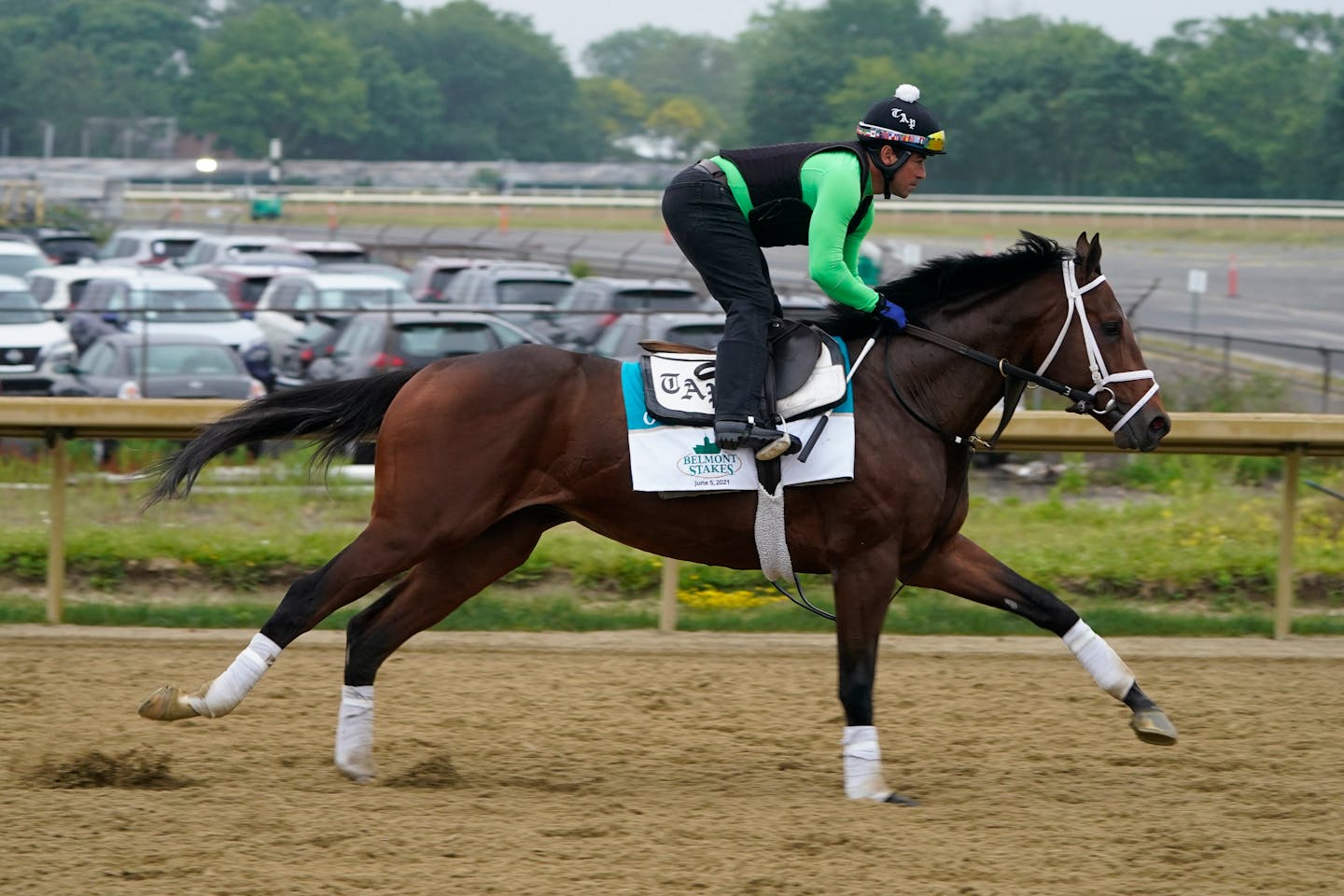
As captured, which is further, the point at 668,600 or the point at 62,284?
the point at 62,284

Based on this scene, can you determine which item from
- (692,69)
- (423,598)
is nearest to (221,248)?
(423,598)

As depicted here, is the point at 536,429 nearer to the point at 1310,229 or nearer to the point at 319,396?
the point at 319,396

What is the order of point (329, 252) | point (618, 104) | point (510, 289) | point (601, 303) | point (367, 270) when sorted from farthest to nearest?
point (618, 104) → point (329, 252) → point (367, 270) → point (510, 289) → point (601, 303)

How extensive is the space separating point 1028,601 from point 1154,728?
674mm

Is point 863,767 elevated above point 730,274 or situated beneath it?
situated beneath

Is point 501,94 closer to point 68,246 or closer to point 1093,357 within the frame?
point 68,246

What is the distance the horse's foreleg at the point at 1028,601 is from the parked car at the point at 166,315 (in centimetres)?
1353

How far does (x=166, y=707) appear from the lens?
6344mm

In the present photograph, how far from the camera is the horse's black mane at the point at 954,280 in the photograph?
662 centimetres

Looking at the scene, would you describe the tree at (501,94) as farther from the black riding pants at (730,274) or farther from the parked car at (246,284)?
the black riding pants at (730,274)

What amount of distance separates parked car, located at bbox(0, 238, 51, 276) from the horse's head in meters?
26.1

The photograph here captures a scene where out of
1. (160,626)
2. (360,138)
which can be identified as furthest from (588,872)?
(360,138)

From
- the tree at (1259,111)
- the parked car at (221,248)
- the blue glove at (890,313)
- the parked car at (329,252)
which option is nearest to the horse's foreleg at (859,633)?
the blue glove at (890,313)

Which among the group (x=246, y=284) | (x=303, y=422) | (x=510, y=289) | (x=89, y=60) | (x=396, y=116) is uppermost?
(x=89, y=60)
